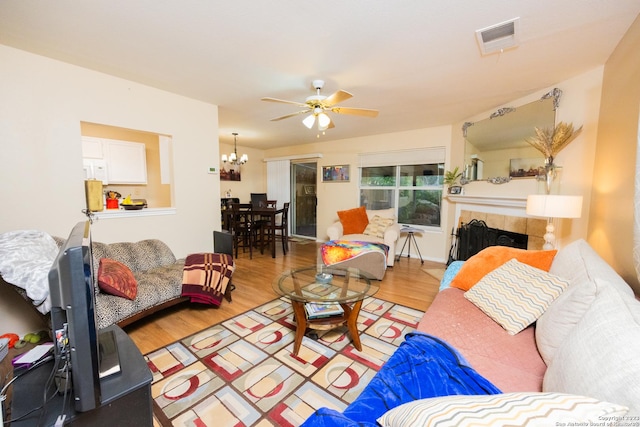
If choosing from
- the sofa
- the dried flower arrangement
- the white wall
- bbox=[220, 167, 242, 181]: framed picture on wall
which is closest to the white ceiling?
the white wall

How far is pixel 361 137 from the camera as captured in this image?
5191 millimetres

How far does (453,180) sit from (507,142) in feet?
3.29

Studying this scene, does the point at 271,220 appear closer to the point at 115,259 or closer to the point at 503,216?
the point at 115,259

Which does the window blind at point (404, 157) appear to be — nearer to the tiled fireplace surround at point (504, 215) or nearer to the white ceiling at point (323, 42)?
the tiled fireplace surround at point (504, 215)

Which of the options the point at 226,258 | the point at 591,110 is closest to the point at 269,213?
the point at 226,258

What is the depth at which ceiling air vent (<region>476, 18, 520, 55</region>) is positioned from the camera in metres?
1.73

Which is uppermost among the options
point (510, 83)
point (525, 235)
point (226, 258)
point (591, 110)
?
point (510, 83)

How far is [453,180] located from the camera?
4.14m

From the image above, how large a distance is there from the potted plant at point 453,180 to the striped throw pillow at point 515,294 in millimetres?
2485

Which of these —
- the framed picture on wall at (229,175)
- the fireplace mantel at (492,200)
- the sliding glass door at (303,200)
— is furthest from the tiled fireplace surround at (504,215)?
the framed picture on wall at (229,175)

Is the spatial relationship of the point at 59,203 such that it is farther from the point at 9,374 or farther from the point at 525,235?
the point at 525,235

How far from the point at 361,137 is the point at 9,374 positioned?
203 inches

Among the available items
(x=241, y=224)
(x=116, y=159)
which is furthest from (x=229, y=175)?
(x=116, y=159)

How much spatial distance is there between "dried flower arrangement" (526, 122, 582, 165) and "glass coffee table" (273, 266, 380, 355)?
2.31 m
